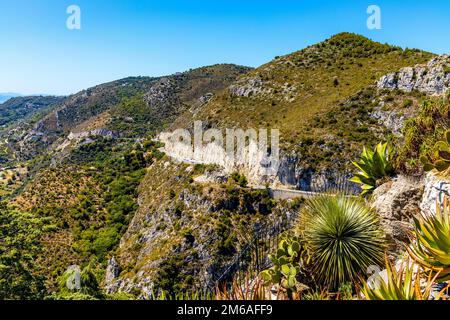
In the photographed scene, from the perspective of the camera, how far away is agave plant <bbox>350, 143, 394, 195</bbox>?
829 centimetres

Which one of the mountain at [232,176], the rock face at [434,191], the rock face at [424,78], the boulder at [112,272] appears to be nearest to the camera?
the rock face at [434,191]

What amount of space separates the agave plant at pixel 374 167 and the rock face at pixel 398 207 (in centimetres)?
100

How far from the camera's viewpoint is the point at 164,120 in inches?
4712

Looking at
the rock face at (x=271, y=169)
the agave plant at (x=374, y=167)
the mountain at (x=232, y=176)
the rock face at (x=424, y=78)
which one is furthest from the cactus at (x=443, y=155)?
the rock face at (x=424, y=78)

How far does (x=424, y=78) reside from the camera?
42406mm

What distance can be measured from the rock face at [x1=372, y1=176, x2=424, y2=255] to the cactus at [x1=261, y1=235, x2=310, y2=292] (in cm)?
181

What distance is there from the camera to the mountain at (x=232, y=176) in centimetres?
3375

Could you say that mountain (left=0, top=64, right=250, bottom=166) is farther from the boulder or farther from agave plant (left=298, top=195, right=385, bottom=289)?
agave plant (left=298, top=195, right=385, bottom=289)

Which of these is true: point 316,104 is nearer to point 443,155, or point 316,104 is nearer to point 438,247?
point 443,155

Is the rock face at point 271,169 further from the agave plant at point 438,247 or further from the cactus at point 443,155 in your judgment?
the agave plant at point 438,247

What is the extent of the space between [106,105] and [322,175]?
147m

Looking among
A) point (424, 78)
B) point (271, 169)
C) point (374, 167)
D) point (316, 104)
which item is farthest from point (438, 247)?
point (316, 104)

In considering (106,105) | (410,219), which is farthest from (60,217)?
(106,105)

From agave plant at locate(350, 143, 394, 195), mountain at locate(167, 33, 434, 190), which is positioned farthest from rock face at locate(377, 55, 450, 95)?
agave plant at locate(350, 143, 394, 195)
